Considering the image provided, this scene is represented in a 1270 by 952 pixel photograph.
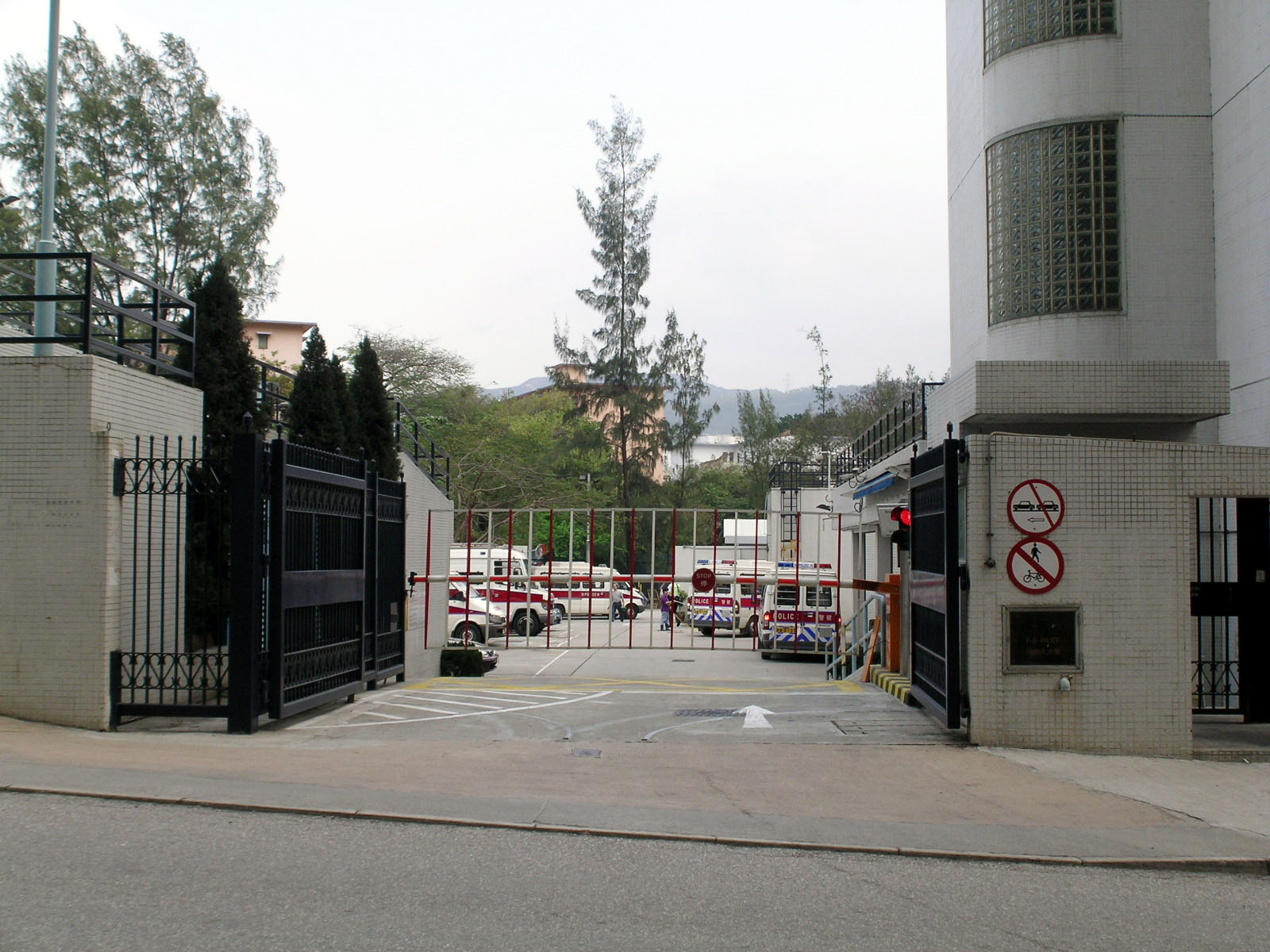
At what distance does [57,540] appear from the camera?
9.90 meters

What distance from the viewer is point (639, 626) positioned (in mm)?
39750

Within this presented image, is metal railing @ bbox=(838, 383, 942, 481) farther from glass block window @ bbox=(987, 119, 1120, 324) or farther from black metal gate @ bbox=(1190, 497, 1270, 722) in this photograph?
black metal gate @ bbox=(1190, 497, 1270, 722)

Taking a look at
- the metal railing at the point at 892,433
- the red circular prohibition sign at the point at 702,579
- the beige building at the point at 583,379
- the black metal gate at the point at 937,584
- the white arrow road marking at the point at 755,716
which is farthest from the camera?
the beige building at the point at 583,379

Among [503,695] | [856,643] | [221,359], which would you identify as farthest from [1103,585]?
[221,359]

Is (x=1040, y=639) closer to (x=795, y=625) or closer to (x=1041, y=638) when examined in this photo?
(x=1041, y=638)

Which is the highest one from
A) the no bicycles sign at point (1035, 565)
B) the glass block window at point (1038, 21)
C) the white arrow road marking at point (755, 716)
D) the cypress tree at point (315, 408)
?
the glass block window at point (1038, 21)

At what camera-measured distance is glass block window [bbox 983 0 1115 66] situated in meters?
16.6

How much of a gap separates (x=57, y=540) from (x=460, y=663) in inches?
392

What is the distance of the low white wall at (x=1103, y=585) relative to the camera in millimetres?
9820

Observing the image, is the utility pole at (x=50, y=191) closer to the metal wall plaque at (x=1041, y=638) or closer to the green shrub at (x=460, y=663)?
the green shrub at (x=460, y=663)

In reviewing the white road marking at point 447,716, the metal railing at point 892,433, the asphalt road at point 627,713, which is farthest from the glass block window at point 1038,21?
the white road marking at point 447,716

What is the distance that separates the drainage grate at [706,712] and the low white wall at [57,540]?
6.09 m

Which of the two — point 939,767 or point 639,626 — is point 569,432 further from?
point 939,767

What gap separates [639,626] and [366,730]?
28873mm
